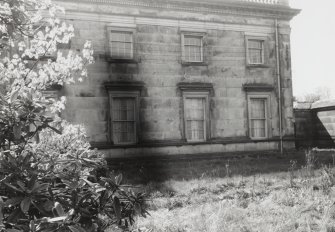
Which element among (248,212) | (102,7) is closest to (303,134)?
(102,7)

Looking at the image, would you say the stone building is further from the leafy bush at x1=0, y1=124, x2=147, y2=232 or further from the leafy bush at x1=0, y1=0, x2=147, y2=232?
the leafy bush at x1=0, y1=124, x2=147, y2=232

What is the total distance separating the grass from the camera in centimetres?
659

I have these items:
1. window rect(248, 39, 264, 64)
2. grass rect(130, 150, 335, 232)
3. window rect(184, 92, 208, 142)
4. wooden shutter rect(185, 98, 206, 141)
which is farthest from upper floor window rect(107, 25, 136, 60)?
grass rect(130, 150, 335, 232)

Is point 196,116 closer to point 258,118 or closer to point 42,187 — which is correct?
point 258,118

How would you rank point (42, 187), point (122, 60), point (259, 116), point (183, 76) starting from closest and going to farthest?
point (42, 187) → point (122, 60) → point (183, 76) → point (259, 116)

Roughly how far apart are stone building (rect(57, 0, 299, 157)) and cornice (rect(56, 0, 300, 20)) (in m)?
0.05

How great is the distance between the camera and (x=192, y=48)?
19031 millimetres

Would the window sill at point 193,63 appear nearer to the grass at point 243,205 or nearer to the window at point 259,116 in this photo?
the window at point 259,116

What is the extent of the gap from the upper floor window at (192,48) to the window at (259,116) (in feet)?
12.3

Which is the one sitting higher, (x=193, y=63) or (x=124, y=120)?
(x=193, y=63)

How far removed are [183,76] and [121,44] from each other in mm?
3484

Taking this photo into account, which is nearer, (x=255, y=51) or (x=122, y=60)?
(x=122, y=60)

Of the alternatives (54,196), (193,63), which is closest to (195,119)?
(193,63)

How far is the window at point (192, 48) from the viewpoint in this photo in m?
18.9
